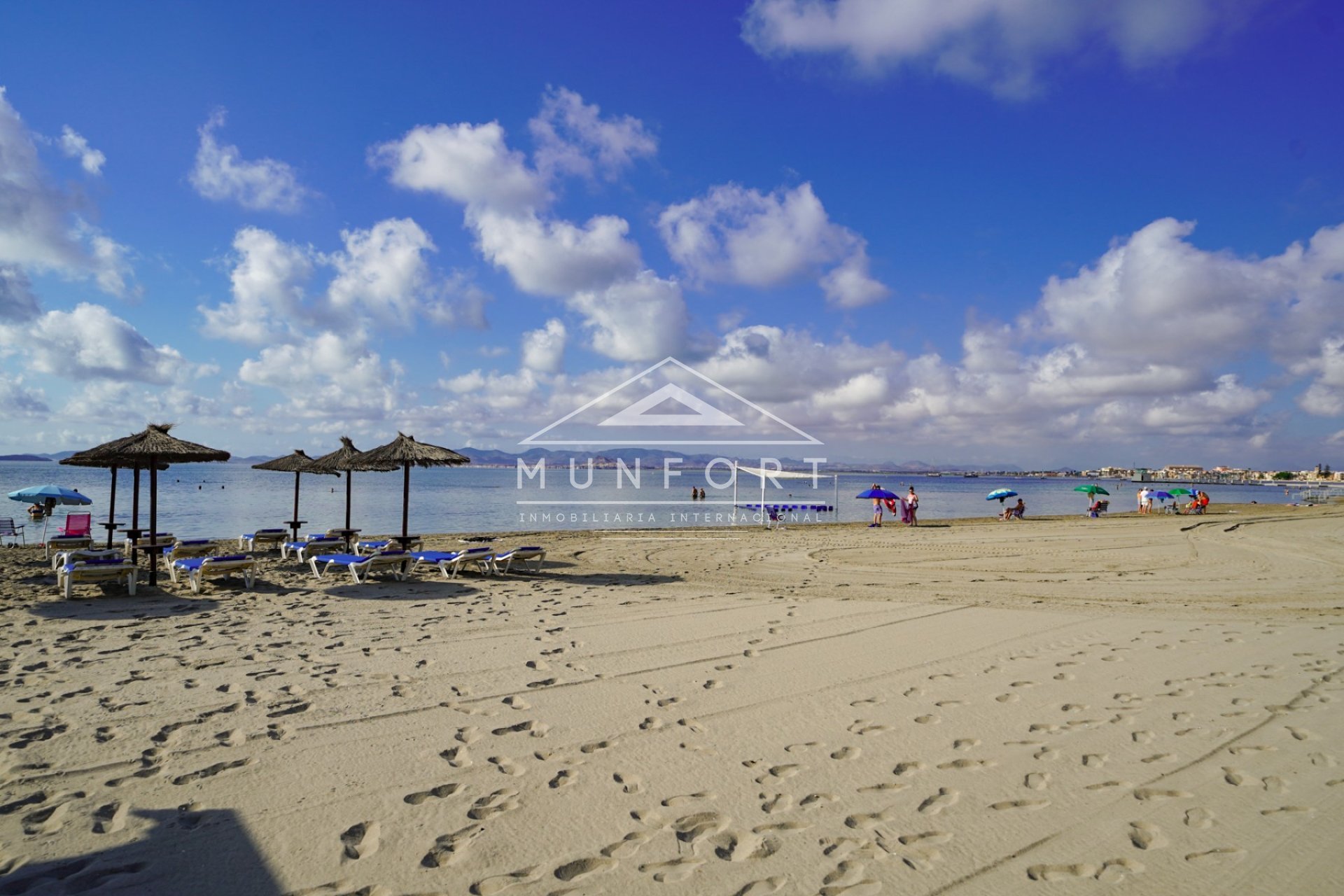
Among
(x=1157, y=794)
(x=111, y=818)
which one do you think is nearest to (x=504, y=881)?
(x=111, y=818)

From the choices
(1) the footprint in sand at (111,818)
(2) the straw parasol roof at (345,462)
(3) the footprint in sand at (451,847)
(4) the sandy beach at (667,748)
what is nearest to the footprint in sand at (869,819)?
(4) the sandy beach at (667,748)

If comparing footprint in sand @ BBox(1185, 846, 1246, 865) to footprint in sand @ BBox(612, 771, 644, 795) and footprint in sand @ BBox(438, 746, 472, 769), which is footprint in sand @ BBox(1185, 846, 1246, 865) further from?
footprint in sand @ BBox(438, 746, 472, 769)

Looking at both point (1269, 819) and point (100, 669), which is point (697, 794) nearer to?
point (1269, 819)

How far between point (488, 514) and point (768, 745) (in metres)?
30.8

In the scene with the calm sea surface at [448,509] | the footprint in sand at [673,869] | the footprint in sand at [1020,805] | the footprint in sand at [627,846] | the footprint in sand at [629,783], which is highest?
the calm sea surface at [448,509]

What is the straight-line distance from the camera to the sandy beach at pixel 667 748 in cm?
280

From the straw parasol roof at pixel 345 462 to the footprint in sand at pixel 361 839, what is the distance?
391 inches

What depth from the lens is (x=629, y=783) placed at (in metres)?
3.52

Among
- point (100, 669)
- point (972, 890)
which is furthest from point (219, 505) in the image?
point (972, 890)

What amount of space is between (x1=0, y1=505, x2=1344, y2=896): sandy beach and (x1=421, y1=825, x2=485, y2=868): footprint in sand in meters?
0.01

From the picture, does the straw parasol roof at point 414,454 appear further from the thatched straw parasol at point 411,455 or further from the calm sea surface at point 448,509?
the calm sea surface at point 448,509

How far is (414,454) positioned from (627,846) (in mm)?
9381

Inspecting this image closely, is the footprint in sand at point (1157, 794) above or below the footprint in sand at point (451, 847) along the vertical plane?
below

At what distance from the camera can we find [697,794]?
11.1ft
